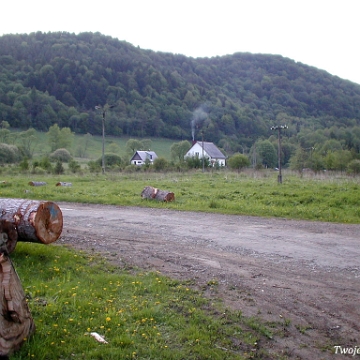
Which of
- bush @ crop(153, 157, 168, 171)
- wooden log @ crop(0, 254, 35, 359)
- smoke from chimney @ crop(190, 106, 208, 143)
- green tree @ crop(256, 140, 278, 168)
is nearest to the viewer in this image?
wooden log @ crop(0, 254, 35, 359)

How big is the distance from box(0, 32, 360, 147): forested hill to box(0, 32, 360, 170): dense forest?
31cm

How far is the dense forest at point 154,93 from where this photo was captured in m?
112

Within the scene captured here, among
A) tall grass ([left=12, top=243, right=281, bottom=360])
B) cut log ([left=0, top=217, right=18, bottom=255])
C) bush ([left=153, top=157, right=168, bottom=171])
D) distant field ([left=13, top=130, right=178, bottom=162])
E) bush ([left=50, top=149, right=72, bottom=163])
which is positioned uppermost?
distant field ([left=13, top=130, right=178, bottom=162])

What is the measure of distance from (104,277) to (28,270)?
4.10 ft

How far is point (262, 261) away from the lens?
754 centimetres

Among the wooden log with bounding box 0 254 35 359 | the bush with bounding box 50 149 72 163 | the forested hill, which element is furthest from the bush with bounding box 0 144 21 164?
the forested hill

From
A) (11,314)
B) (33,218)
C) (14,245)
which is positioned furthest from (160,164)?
(11,314)

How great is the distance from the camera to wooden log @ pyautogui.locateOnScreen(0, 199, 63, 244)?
7059mm

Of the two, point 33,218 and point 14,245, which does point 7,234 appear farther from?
point 33,218

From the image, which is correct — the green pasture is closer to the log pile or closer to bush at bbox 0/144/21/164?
→ the log pile

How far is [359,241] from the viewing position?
9375 mm

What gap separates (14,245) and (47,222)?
1.39m

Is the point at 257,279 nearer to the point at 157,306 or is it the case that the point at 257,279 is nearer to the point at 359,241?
the point at 157,306

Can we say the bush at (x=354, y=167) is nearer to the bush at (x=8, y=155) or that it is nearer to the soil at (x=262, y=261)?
the soil at (x=262, y=261)
